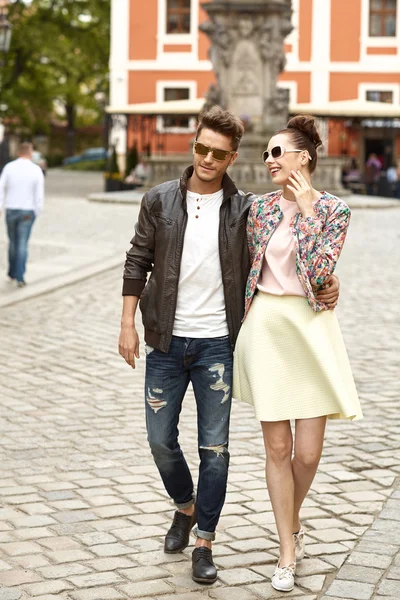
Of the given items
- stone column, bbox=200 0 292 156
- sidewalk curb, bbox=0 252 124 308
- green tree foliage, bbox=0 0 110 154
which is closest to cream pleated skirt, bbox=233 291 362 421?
sidewalk curb, bbox=0 252 124 308

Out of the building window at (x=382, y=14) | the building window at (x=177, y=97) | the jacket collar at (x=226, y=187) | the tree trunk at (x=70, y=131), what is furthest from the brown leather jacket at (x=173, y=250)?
the tree trunk at (x=70, y=131)

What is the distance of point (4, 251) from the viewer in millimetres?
19062

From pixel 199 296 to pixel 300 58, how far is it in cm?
4444

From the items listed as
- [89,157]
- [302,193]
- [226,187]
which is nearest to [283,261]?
[302,193]

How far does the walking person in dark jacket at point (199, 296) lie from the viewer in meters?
4.80

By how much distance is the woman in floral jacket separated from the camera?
4703 mm

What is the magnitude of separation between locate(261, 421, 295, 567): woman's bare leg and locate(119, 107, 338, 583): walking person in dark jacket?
8.1 inches

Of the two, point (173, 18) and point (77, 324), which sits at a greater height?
point (173, 18)

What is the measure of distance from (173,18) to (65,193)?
1305 cm

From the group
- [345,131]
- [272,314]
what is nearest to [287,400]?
[272,314]

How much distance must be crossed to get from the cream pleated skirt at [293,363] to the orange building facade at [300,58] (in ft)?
142

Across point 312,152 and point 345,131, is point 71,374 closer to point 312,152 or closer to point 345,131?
point 312,152

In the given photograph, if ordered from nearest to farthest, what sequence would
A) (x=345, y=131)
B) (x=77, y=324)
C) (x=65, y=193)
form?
(x=77, y=324) < (x=65, y=193) < (x=345, y=131)

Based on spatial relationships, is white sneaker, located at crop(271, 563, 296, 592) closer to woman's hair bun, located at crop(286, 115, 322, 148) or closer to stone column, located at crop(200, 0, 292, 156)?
woman's hair bun, located at crop(286, 115, 322, 148)
